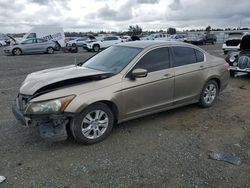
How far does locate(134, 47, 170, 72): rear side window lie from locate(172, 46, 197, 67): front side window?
0.23 m

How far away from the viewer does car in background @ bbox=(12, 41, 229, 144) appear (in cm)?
383

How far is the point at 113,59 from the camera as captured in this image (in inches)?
195

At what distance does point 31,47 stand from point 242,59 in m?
18.4

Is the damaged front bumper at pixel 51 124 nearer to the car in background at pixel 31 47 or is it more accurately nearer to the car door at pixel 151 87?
the car door at pixel 151 87

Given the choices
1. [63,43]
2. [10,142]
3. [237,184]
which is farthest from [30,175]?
[63,43]

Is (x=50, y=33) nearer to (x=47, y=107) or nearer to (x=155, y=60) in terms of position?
(x=155, y=60)

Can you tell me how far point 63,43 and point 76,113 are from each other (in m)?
27.1

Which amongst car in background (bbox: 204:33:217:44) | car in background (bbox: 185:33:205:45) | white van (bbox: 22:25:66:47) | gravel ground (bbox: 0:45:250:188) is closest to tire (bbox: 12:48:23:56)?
white van (bbox: 22:25:66:47)

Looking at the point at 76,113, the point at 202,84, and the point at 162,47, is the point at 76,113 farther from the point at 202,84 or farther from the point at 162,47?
the point at 202,84

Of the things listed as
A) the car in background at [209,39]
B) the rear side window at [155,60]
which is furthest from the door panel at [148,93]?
the car in background at [209,39]

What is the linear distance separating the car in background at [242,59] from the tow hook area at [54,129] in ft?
24.0

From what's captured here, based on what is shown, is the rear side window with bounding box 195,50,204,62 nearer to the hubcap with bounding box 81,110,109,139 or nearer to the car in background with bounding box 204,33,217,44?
the hubcap with bounding box 81,110,109,139

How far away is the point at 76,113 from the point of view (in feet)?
12.7

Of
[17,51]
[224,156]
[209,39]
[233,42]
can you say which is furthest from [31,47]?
[209,39]
